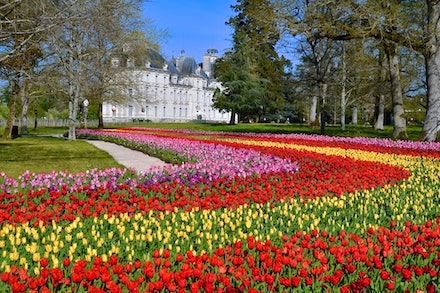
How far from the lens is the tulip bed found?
3074 millimetres

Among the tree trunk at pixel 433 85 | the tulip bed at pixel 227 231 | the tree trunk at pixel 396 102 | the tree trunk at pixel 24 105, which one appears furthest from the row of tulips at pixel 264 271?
the tree trunk at pixel 24 105

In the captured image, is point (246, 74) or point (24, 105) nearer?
point (24, 105)

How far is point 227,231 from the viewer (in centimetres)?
460

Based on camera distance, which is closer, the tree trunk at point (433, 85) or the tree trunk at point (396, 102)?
the tree trunk at point (433, 85)

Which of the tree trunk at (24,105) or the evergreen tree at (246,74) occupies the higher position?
the evergreen tree at (246,74)

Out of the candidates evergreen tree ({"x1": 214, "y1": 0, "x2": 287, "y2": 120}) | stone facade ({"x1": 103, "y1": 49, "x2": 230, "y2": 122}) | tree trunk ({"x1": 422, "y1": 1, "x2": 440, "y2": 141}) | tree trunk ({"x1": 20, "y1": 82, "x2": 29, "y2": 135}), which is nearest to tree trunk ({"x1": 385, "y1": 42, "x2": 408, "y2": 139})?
tree trunk ({"x1": 422, "y1": 1, "x2": 440, "y2": 141})

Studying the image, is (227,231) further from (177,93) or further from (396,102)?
(177,93)

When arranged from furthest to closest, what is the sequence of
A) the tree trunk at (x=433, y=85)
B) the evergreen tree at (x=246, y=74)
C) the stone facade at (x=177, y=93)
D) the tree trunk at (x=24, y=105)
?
1. the stone facade at (x=177, y=93)
2. the evergreen tree at (x=246, y=74)
3. the tree trunk at (x=24, y=105)
4. the tree trunk at (x=433, y=85)

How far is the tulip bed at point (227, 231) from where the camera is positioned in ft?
10.1

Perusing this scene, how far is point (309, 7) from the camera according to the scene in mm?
17469

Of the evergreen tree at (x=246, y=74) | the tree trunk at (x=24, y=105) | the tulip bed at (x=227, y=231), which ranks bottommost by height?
the tulip bed at (x=227, y=231)

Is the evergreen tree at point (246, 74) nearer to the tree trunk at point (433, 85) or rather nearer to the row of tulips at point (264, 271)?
the tree trunk at point (433, 85)

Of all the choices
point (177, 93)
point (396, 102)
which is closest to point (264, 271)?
point (396, 102)

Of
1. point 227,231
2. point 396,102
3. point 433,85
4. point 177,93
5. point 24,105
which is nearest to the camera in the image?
point 227,231
